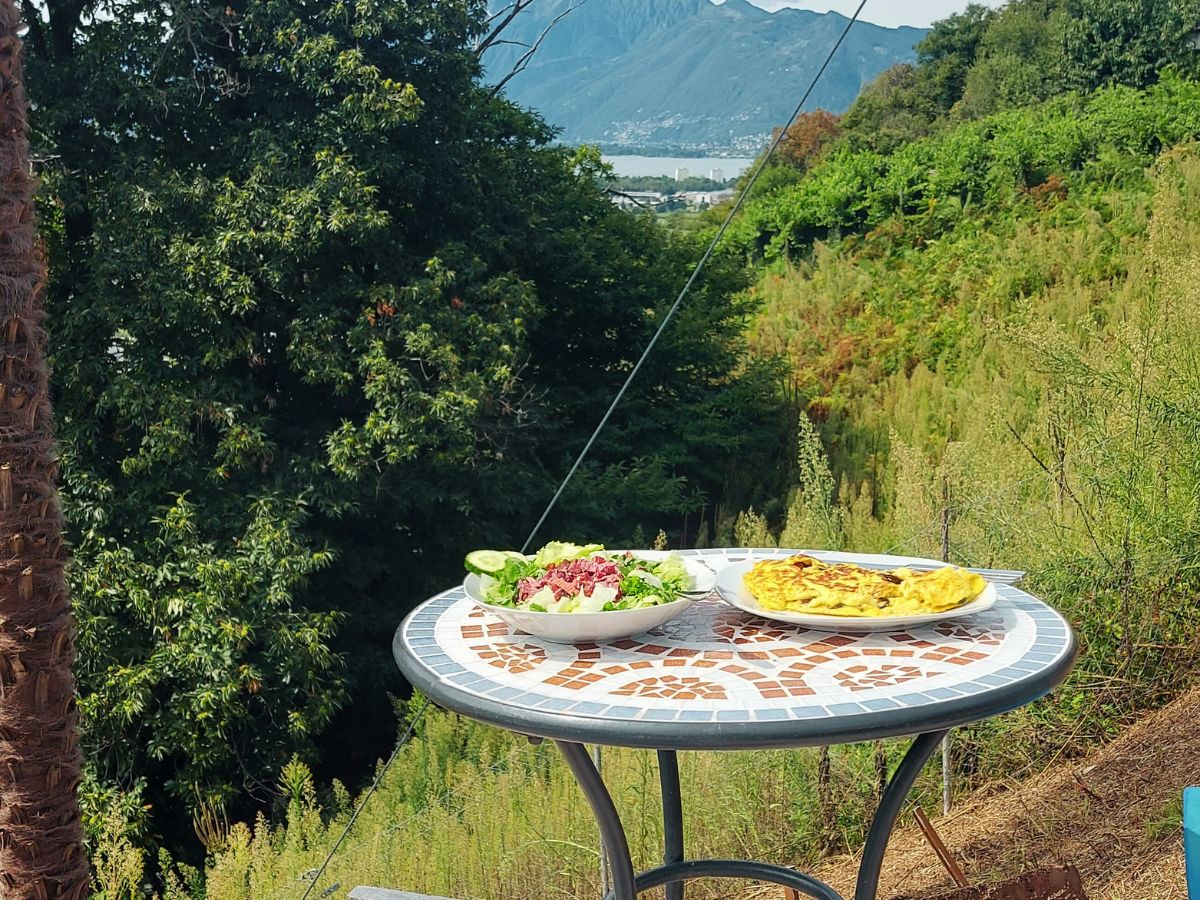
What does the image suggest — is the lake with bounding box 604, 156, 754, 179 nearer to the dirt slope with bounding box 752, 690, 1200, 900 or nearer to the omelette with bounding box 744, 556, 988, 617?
the dirt slope with bounding box 752, 690, 1200, 900

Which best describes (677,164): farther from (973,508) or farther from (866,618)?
(866,618)

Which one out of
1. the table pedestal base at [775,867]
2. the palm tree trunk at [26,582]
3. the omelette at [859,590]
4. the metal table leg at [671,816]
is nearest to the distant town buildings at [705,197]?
the palm tree trunk at [26,582]

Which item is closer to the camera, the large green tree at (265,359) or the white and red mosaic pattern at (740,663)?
the white and red mosaic pattern at (740,663)

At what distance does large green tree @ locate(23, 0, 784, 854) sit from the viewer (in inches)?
223

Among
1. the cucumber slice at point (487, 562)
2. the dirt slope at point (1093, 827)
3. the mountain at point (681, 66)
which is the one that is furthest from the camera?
the mountain at point (681, 66)

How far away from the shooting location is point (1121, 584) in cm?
329

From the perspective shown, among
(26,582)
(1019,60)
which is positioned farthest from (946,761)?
(1019,60)

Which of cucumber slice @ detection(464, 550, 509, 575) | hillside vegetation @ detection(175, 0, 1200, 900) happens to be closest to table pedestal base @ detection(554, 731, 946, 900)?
cucumber slice @ detection(464, 550, 509, 575)

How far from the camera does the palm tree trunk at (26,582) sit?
3217mm

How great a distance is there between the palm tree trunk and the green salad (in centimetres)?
210

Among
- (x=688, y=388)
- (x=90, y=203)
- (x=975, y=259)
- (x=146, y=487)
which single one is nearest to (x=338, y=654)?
(x=146, y=487)

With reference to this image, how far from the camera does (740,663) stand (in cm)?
144

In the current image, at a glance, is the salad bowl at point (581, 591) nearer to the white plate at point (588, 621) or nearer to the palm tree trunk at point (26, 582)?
the white plate at point (588, 621)

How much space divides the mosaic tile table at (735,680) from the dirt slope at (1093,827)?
1336 millimetres
